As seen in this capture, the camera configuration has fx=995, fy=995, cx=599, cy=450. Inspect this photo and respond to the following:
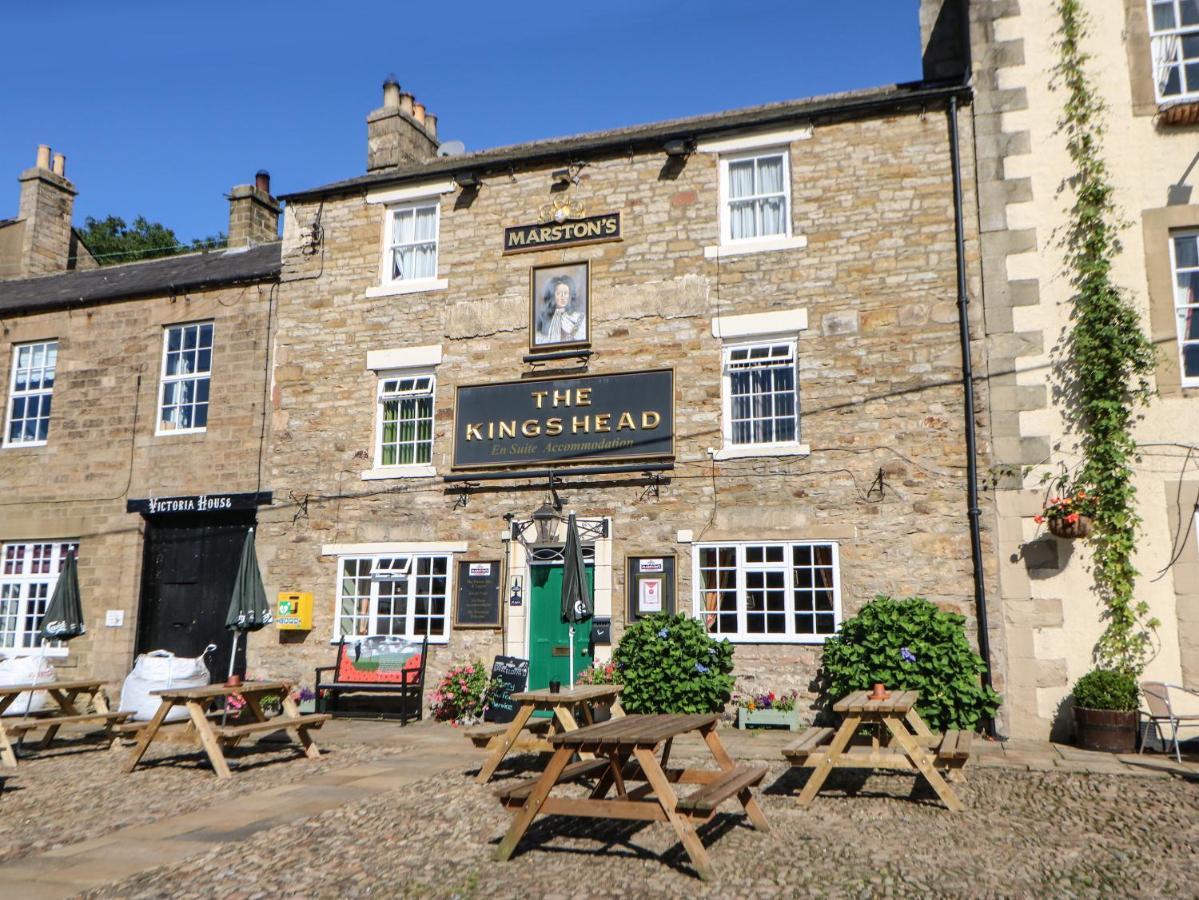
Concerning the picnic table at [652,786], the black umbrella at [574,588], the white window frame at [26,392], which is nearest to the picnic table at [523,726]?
the picnic table at [652,786]

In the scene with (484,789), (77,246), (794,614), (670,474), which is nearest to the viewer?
(484,789)

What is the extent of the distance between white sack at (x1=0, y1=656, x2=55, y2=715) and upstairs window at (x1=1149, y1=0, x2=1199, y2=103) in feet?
47.3

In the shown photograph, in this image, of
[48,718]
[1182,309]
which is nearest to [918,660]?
[1182,309]

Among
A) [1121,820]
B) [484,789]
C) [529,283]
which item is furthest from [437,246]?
[1121,820]

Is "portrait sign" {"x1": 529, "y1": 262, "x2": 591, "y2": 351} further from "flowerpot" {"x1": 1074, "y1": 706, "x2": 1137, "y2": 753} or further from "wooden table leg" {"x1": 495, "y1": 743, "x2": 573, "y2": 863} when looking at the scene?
"wooden table leg" {"x1": 495, "y1": 743, "x2": 573, "y2": 863}

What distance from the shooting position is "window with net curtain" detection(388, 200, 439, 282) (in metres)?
14.1

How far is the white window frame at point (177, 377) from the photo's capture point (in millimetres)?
14812

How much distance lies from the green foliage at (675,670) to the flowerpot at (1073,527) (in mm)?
3719

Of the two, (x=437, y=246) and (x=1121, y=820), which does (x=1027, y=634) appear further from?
(x=437, y=246)

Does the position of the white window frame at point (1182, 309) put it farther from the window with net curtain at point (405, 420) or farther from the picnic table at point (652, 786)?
the window with net curtain at point (405, 420)

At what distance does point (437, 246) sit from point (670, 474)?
15.7 ft

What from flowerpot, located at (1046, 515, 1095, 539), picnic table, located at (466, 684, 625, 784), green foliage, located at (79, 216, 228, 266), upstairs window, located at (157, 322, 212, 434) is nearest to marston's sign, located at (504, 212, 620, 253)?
upstairs window, located at (157, 322, 212, 434)

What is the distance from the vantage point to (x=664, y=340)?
12555mm

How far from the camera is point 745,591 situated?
11.7 meters
